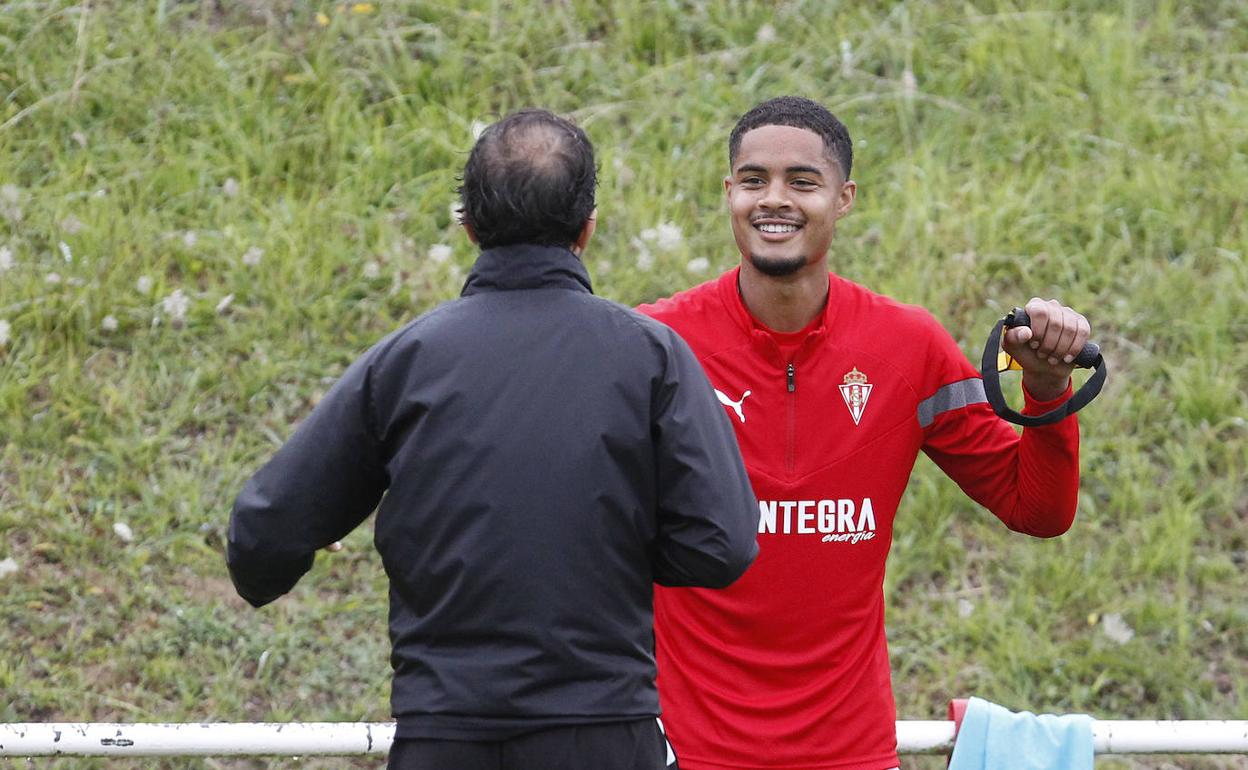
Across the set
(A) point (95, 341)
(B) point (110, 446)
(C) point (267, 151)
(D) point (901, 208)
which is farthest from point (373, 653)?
(D) point (901, 208)

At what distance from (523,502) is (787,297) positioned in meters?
1.32

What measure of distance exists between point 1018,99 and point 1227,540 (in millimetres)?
2157

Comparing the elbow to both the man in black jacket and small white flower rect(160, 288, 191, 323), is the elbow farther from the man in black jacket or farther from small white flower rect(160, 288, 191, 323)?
small white flower rect(160, 288, 191, 323)

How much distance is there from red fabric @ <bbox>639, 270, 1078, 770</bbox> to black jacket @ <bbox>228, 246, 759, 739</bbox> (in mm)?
906

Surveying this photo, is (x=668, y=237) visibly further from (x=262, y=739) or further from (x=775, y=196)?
(x=262, y=739)

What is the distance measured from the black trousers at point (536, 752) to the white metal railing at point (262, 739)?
102 centimetres

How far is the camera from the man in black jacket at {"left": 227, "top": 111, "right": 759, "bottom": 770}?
2.66 meters

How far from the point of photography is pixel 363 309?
20.6 feet

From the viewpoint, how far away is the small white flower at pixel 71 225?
630 cm

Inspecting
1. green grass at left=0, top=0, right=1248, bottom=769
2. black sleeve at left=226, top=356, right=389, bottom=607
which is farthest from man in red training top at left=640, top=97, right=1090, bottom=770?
green grass at left=0, top=0, right=1248, bottom=769

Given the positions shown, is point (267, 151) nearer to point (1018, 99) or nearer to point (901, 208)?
point (901, 208)

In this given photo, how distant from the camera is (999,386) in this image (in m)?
3.38

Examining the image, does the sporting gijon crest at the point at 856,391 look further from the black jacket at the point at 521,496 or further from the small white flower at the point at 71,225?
the small white flower at the point at 71,225

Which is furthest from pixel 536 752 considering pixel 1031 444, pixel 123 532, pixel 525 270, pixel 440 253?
pixel 440 253
